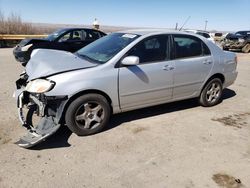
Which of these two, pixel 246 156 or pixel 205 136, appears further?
pixel 205 136

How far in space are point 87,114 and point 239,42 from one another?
18.2 metres

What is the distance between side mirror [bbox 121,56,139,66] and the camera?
469 cm

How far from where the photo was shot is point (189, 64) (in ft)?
18.5

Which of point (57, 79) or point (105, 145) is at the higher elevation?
point (57, 79)

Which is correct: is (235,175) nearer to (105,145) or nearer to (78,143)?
(105,145)

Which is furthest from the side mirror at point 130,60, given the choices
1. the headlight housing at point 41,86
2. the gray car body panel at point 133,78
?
the headlight housing at point 41,86

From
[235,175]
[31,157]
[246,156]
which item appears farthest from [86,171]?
[246,156]

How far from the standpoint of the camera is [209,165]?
13.0ft

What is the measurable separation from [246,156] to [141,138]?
1.58m

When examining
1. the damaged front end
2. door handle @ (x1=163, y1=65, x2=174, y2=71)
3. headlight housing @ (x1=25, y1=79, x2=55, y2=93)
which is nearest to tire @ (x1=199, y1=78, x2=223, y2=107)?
door handle @ (x1=163, y1=65, x2=174, y2=71)

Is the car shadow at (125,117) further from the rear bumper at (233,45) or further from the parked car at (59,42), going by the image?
the rear bumper at (233,45)

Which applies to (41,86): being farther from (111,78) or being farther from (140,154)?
(140,154)

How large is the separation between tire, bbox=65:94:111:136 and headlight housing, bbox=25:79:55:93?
1.42 feet

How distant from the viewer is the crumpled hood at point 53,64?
14.8 feet
